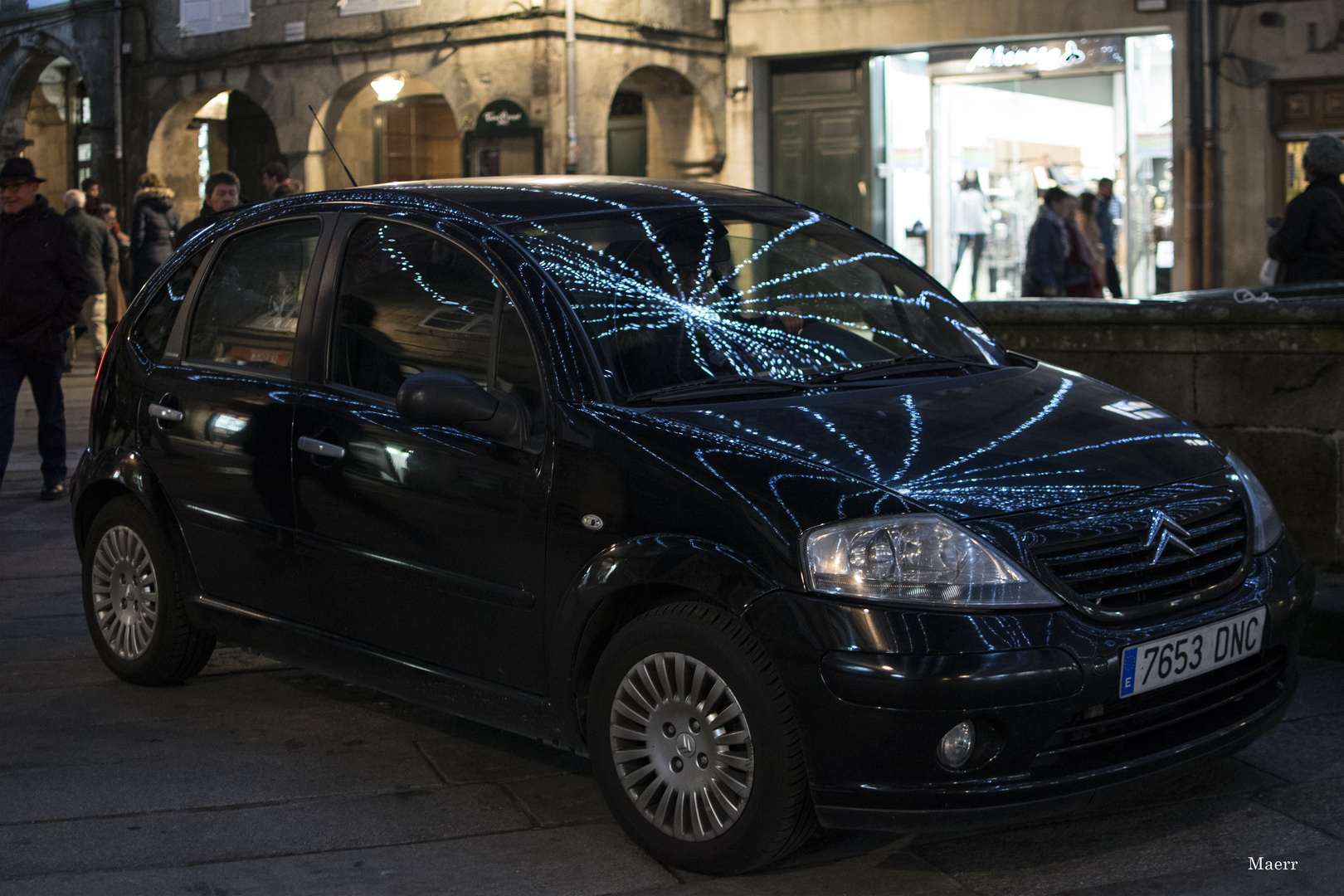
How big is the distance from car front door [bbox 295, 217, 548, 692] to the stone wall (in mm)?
3292

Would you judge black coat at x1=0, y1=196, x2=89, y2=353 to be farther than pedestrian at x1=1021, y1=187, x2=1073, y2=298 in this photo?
No

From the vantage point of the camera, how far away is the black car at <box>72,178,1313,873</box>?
3553 mm

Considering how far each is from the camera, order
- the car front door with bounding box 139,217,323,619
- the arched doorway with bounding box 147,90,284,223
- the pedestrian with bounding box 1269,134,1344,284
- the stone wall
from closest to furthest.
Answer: the car front door with bounding box 139,217,323,619 → the stone wall → the pedestrian with bounding box 1269,134,1344,284 → the arched doorway with bounding box 147,90,284,223

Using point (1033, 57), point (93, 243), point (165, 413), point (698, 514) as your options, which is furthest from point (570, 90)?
point (698, 514)

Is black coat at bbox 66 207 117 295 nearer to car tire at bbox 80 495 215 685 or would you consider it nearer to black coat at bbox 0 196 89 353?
black coat at bbox 0 196 89 353

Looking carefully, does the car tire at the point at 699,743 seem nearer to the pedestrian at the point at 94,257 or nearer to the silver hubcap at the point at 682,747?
the silver hubcap at the point at 682,747

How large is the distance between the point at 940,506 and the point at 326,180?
21016mm

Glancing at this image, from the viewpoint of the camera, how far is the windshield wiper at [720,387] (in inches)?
163

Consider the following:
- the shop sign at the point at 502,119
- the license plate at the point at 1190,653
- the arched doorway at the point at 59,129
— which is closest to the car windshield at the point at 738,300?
the license plate at the point at 1190,653

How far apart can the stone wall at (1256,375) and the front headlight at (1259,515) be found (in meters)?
2.05

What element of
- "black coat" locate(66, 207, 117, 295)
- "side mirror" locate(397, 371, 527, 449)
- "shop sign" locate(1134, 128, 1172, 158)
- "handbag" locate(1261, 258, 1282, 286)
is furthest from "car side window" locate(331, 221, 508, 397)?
"shop sign" locate(1134, 128, 1172, 158)

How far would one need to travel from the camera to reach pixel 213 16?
941 inches

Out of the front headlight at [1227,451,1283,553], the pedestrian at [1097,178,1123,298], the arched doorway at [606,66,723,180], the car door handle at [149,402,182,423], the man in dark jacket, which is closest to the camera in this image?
the front headlight at [1227,451,1283,553]

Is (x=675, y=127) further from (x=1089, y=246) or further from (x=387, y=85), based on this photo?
(x=1089, y=246)
